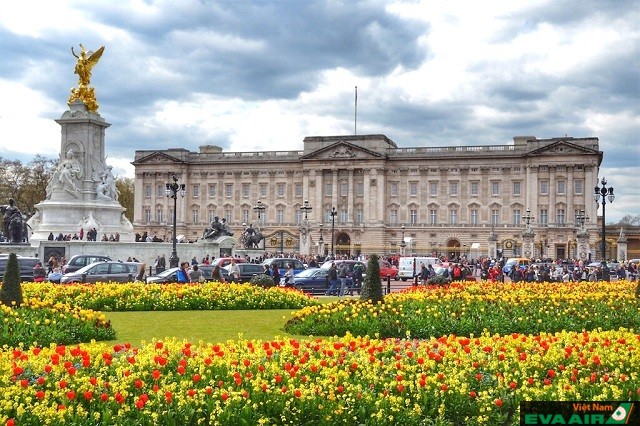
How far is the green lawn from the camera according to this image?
14.0 meters

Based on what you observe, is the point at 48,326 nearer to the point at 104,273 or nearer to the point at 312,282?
the point at 104,273

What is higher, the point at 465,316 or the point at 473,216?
the point at 473,216

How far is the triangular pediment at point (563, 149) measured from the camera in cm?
8281

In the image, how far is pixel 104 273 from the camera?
26516mm

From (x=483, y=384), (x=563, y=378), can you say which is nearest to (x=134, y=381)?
(x=483, y=384)

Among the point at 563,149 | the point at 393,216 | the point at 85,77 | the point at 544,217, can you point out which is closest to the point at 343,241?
the point at 393,216

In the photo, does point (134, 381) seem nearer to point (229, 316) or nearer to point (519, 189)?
point (229, 316)

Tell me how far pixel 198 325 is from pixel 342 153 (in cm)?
7579

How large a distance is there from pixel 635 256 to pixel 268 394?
82.8 meters

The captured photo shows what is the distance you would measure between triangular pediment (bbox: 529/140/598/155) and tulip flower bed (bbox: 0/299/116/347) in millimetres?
76168

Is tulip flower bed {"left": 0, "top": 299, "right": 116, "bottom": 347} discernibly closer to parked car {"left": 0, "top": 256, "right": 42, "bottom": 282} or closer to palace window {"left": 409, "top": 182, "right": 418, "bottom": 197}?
parked car {"left": 0, "top": 256, "right": 42, "bottom": 282}

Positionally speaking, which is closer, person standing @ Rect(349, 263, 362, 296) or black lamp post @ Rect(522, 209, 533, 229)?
person standing @ Rect(349, 263, 362, 296)

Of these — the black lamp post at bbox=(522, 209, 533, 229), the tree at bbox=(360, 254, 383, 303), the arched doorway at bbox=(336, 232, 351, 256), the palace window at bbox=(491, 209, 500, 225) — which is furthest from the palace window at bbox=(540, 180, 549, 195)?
the tree at bbox=(360, 254, 383, 303)

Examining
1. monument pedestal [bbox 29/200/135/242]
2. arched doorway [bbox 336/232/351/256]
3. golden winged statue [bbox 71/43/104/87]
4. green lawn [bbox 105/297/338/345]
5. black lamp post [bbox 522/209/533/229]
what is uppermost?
golden winged statue [bbox 71/43/104/87]
